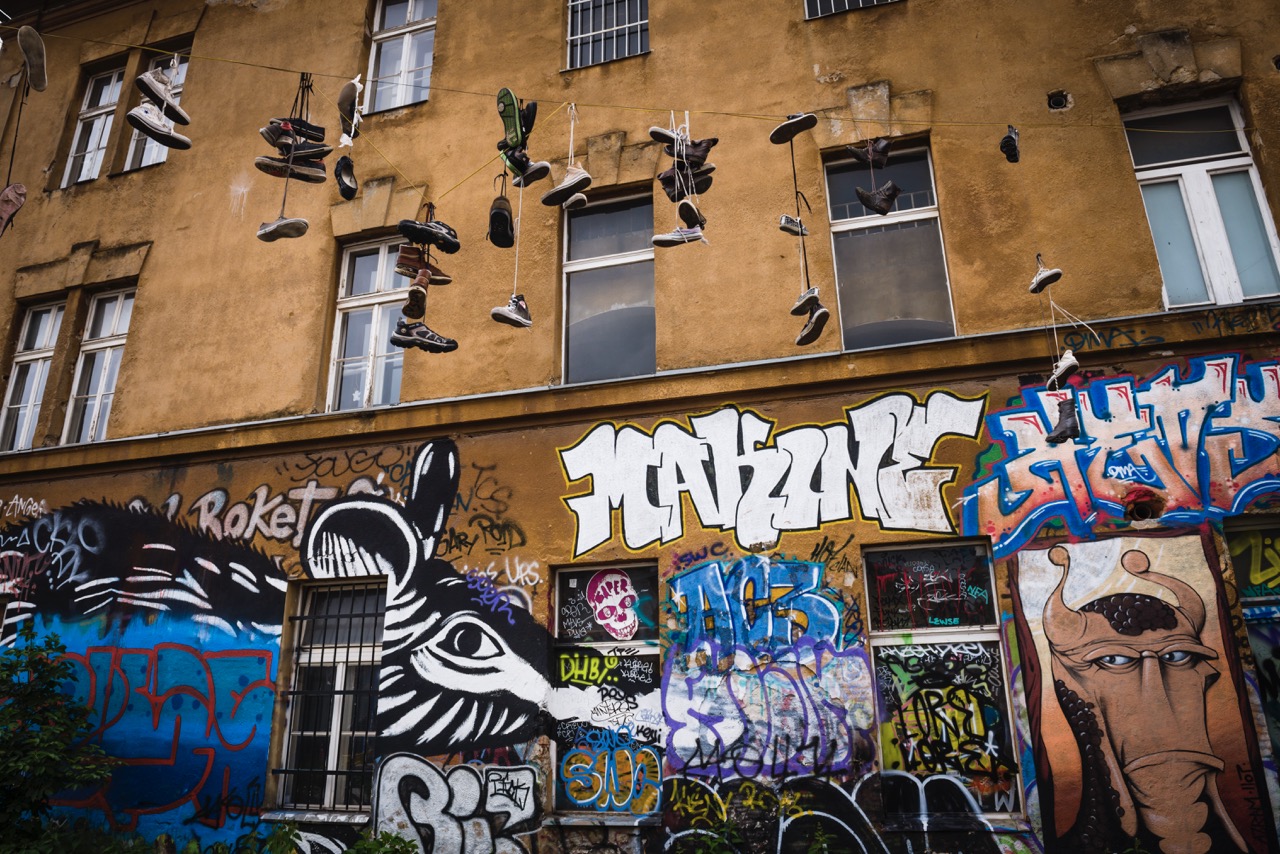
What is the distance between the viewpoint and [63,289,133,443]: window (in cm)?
824

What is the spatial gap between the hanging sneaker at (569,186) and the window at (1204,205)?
413 cm

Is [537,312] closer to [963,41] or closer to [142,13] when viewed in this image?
[963,41]

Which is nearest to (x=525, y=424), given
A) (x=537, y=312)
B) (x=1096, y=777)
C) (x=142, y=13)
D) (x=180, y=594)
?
(x=537, y=312)

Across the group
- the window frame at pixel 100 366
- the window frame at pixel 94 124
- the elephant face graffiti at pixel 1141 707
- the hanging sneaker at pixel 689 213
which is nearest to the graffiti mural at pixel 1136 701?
the elephant face graffiti at pixel 1141 707

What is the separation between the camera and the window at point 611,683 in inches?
221

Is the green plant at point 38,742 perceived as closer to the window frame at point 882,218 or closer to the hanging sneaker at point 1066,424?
the window frame at point 882,218

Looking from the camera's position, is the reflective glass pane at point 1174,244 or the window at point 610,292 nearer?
the reflective glass pane at point 1174,244

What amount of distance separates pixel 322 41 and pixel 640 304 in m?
4.90

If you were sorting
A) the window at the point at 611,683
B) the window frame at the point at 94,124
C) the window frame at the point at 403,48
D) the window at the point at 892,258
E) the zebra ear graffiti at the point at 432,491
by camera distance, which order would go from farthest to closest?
the window frame at the point at 94,124 < the window frame at the point at 403,48 < the zebra ear graffiti at the point at 432,491 < the window at the point at 892,258 < the window at the point at 611,683

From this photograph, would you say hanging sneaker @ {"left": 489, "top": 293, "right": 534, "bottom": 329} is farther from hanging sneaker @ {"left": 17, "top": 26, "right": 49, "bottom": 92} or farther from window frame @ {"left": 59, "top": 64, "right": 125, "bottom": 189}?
window frame @ {"left": 59, "top": 64, "right": 125, "bottom": 189}

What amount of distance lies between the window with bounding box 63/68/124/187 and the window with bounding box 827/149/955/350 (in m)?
8.55

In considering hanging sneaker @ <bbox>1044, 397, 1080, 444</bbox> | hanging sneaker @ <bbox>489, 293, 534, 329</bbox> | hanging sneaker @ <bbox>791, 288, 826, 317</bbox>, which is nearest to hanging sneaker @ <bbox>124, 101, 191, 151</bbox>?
hanging sneaker @ <bbox>489, 293, 534, 329</bbox>

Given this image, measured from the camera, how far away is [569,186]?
5.92 metres

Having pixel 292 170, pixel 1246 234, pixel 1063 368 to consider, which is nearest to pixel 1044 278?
pixel 1063 368
